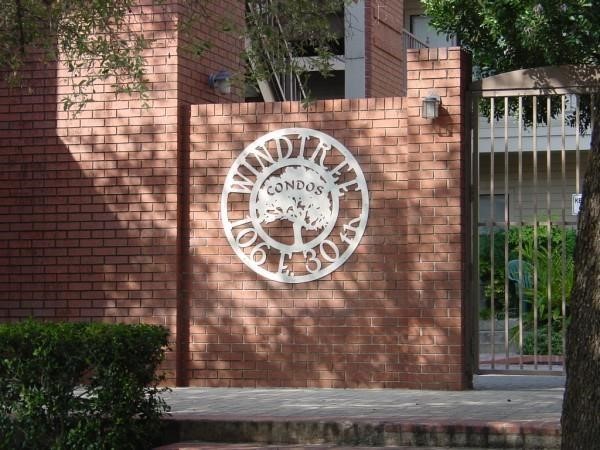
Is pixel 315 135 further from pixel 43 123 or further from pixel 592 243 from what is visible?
pixel 592 243

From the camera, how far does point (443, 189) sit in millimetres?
11734

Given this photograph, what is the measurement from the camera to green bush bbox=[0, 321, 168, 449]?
30.1 ft

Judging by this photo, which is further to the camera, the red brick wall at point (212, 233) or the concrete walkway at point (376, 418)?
the red brick wall at point (212, 233)

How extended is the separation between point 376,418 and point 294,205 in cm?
323

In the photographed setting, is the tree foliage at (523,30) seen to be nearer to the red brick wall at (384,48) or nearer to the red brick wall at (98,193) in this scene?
the red brick wall at (384,48)

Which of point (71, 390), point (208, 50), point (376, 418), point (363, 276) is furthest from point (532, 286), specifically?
point (71, 390)

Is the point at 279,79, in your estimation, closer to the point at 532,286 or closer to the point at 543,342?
the point at 532,286

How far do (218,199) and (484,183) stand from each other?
11773 millimetres

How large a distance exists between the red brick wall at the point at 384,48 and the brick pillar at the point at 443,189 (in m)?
7.48

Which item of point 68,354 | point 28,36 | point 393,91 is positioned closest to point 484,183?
point 393,91

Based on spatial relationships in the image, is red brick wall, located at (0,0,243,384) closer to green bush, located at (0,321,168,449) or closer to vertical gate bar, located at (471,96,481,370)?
vertical gate bar, located at (471,96,481,370)

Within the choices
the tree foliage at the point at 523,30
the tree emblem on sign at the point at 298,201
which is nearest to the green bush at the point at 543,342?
the tree foliage at the point at 523,30

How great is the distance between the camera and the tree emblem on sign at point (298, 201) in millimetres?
12094

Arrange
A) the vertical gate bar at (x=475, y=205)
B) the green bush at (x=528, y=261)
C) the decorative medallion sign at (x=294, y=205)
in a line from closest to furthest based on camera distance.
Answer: the vertical gate bar at (x=475, y=205) < the decorative medallion sign at (x=294, y=205) < the green bush at (x=528, y=261)
